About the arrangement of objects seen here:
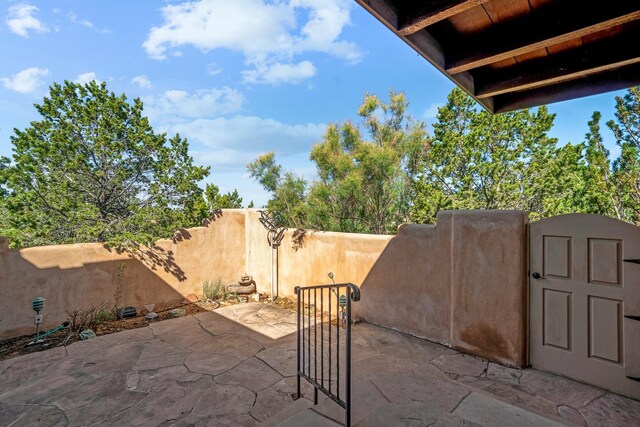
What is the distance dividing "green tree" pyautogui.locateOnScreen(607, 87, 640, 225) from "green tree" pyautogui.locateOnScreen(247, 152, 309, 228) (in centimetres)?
736

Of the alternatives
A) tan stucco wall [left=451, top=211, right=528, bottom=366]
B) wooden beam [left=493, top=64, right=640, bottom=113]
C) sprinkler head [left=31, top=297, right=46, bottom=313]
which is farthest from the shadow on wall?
sprinkler head [left=31, top=297, right=46, bottom=313]

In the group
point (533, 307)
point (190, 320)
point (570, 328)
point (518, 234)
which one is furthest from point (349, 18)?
point (190, 320)

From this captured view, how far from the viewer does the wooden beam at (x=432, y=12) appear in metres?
1.54

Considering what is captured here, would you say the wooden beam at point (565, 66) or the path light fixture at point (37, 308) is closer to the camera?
the wooden beam at point (565, 66)

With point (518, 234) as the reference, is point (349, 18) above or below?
above

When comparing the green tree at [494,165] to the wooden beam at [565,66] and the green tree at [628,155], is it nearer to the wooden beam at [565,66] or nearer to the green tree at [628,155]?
the green tree at [628,155]

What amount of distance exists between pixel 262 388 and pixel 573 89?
4046 millimetres

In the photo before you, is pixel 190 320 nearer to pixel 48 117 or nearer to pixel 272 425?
pixel 272 425

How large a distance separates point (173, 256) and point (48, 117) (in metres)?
3.26

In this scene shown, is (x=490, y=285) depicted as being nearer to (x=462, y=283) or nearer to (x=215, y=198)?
(x=462, y=283)

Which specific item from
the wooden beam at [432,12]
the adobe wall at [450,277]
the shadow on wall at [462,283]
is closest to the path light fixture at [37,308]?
the adobe wall at [450,277]

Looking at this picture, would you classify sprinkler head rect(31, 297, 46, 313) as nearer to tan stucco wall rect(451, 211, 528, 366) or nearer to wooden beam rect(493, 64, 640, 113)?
tan stucco wall rect(451, 211, 528, 366)

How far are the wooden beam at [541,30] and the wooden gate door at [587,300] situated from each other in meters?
2.02

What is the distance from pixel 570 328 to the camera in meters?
2.99
